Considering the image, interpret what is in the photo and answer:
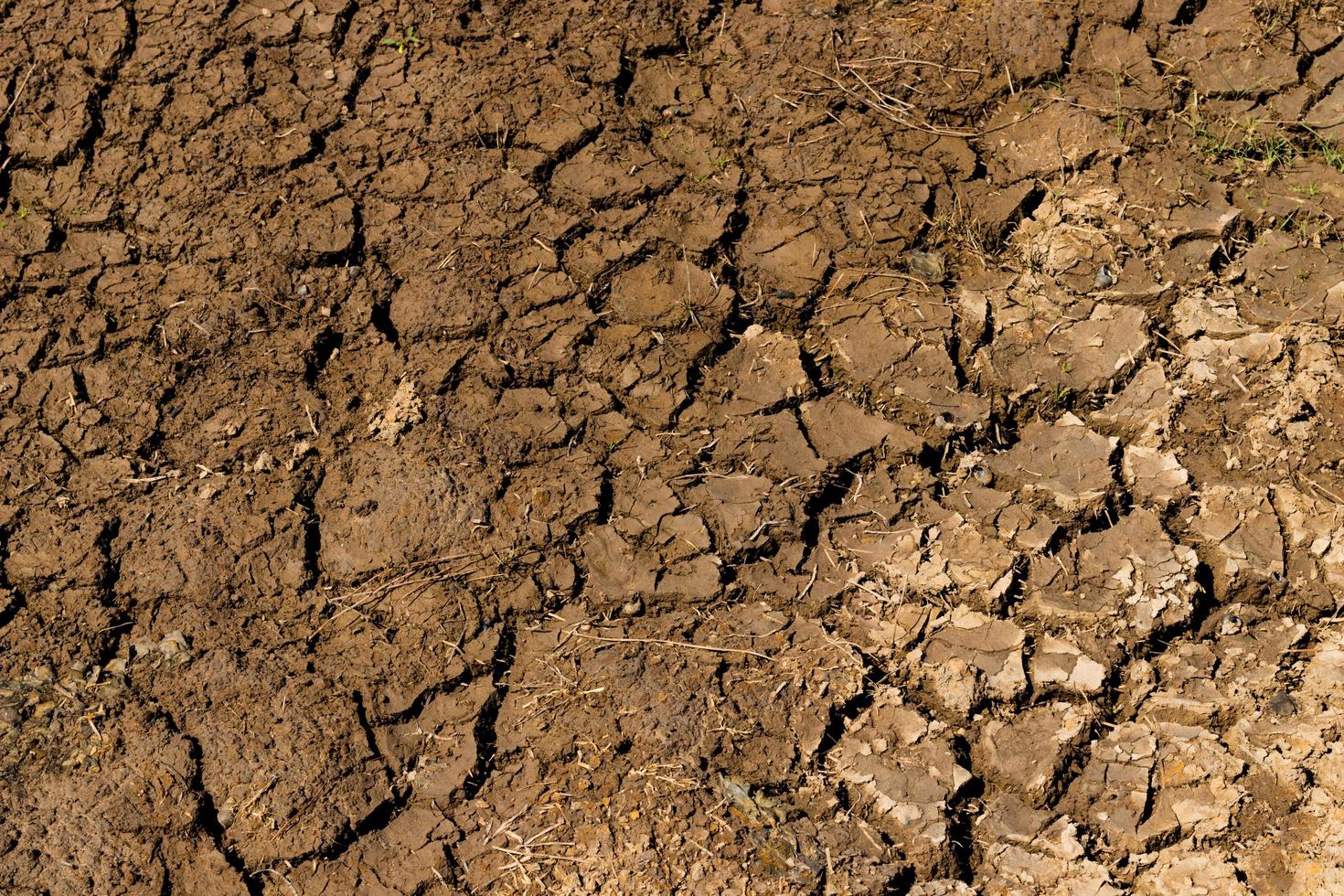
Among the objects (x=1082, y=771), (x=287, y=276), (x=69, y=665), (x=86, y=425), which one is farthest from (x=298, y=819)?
(x=1082, y=771)

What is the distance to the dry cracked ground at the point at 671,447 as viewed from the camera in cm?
250

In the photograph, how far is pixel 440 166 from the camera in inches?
127

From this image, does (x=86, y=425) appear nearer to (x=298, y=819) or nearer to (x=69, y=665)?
(x=69, y=665)

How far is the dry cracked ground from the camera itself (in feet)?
8.19

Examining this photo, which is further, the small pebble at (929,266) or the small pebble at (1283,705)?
the small pebble at (929,266)

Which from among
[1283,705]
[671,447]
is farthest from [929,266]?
[1283,705]

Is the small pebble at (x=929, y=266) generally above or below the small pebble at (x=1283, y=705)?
above

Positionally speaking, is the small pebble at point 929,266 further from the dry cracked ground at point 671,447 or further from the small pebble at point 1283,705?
the small pebble at point 1283,705

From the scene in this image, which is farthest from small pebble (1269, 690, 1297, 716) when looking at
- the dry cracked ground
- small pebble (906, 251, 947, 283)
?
small pebble (906, 251, 947, 283)

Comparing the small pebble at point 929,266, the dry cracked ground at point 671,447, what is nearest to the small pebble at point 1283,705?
the dry cracked ground at point 671,447

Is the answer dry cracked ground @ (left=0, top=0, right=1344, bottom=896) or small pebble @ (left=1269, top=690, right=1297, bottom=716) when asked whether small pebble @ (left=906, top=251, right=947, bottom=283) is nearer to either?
dry cracked ground @ (left=0, top=0, right=1344, bottom=896)

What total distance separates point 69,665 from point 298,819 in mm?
672

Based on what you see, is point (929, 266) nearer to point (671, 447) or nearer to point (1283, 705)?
point (671, 447)

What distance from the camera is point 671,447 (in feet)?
9.60
